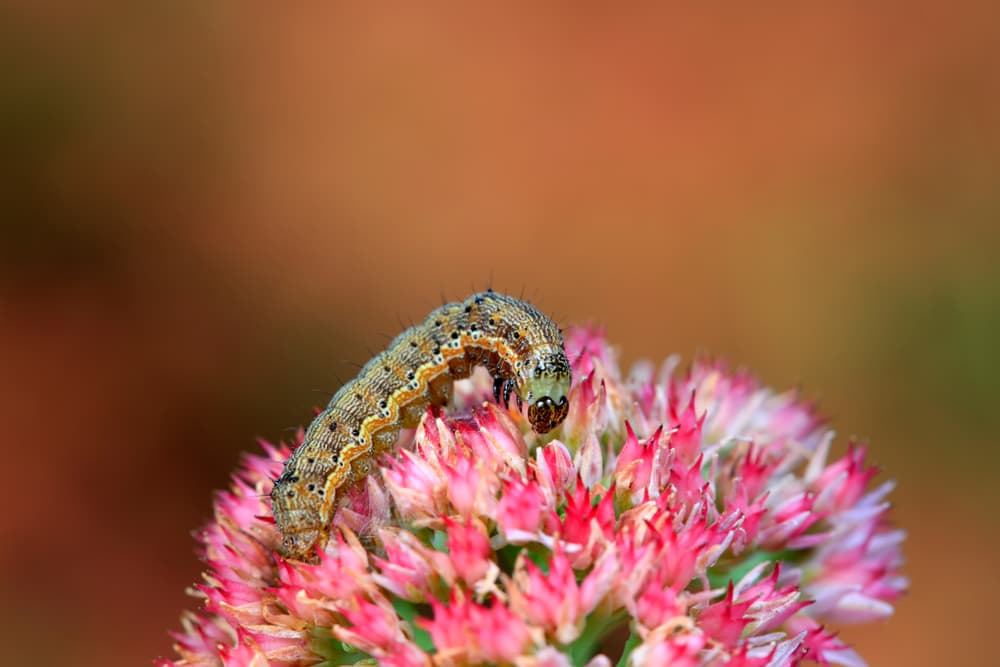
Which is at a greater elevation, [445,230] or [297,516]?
[445,230]

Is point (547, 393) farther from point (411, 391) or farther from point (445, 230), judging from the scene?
point (445, 230)

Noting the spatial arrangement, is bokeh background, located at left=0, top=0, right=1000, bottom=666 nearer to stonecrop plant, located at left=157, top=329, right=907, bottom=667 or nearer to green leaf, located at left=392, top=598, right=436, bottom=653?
stonecrop plant, located at left=157, top=329, right=907, bottom=667

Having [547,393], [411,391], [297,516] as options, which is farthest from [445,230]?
[297,516]

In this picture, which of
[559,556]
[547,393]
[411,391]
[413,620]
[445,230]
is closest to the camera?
[559,556]

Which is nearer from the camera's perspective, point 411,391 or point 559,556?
point 559,556

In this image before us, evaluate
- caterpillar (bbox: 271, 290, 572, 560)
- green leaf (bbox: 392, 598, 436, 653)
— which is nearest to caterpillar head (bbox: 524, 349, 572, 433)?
caterpillar (bbox: 271, 290, 572, 560)

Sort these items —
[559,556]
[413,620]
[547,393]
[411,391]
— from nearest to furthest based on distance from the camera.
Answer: [559,556], [413,620], [547,393], [411,391]
